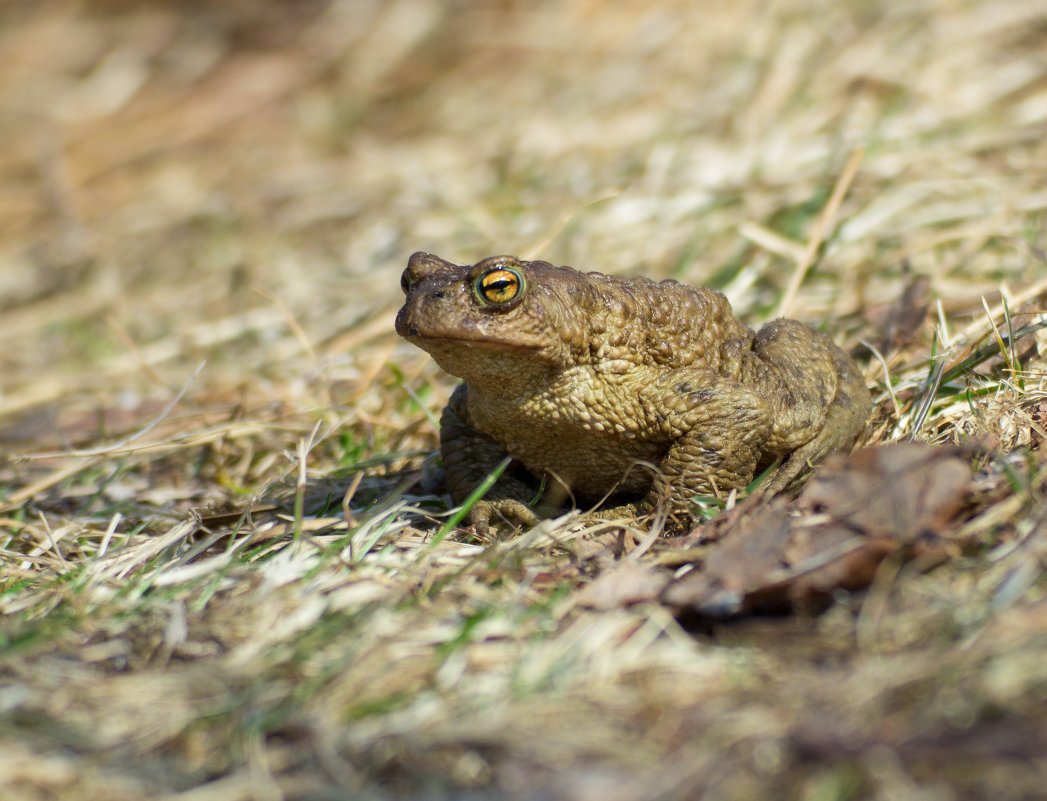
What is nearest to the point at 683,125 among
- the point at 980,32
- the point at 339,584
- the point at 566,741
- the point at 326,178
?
the point at 980,32

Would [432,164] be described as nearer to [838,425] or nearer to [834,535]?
[838,425]

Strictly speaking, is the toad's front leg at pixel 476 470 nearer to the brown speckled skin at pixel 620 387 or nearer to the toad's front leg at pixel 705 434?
the brown speckled skin at pixel 620 387

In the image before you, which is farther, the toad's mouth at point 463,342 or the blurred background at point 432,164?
the blurred background at point 432,164

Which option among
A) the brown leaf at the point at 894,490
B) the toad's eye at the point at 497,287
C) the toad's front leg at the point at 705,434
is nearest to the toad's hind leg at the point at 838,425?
the toad's front leg at the point at 705,434

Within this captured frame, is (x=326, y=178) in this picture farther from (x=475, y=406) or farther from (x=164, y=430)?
(x=475, y=406)

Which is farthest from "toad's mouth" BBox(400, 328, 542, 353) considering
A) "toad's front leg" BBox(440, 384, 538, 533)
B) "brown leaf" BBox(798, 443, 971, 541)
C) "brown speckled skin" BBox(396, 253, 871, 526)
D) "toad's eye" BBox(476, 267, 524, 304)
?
"brown leaf" BBox(798, 443, 971, 541)
